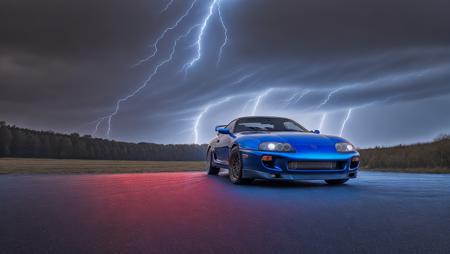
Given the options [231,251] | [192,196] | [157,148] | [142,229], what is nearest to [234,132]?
[192,196]

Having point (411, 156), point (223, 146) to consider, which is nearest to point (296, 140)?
point (223, 146)

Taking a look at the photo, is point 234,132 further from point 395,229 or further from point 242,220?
point 395,229

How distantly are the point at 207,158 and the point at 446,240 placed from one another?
861 centimetres

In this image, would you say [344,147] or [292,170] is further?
[344,147]

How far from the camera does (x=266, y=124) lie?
32.9 feet

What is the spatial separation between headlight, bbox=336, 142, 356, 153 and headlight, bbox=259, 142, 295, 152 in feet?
2.94

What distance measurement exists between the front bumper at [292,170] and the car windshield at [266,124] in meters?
1.70

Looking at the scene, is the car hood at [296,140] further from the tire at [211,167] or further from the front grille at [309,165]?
the tire at [211,167]

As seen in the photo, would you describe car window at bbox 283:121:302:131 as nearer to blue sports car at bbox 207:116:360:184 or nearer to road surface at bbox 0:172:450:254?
blue sports car at bbox 207:116:360:184

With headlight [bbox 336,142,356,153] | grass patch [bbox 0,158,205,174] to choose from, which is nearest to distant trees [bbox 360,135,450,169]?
grass patch [bbox 0,158,205,174]

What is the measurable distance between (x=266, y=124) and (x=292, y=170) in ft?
7.75

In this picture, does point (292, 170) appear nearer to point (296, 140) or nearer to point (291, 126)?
point (296, 140)

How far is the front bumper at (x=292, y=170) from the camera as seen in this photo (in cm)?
782

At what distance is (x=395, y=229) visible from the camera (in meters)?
3.88
